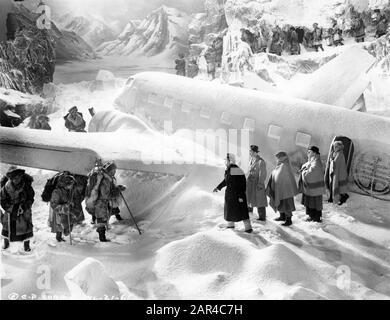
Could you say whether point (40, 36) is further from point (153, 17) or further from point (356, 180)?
point (356, 180)

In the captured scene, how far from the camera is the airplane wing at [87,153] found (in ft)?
31.3

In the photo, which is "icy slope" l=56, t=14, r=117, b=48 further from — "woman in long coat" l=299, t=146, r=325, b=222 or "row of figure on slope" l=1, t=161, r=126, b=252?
"woman in long coat" l=299, t=146, r=325, b=222

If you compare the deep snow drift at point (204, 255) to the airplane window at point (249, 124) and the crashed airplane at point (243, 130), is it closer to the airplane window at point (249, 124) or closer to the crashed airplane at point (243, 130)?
the crashed airplane at point (243, 130)

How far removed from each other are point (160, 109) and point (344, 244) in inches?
253

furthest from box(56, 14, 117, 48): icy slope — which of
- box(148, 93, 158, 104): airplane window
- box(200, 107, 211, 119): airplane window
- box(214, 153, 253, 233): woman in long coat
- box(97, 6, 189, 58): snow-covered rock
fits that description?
box(214, 153, 253, 233): woman in long coat

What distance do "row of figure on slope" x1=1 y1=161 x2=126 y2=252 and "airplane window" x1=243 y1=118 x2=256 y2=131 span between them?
3400mm

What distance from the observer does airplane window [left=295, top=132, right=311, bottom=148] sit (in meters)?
9.38

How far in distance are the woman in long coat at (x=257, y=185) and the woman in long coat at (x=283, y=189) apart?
0.20m

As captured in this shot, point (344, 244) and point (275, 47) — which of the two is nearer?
point (344, 244)

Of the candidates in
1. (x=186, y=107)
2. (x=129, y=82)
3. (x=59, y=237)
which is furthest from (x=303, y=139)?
(x=129, y=82)

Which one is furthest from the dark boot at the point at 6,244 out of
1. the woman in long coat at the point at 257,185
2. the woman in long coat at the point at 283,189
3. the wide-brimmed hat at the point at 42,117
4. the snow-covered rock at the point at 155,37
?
the snow-covered rock at the point at 155,37

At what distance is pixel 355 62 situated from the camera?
10.4 m
